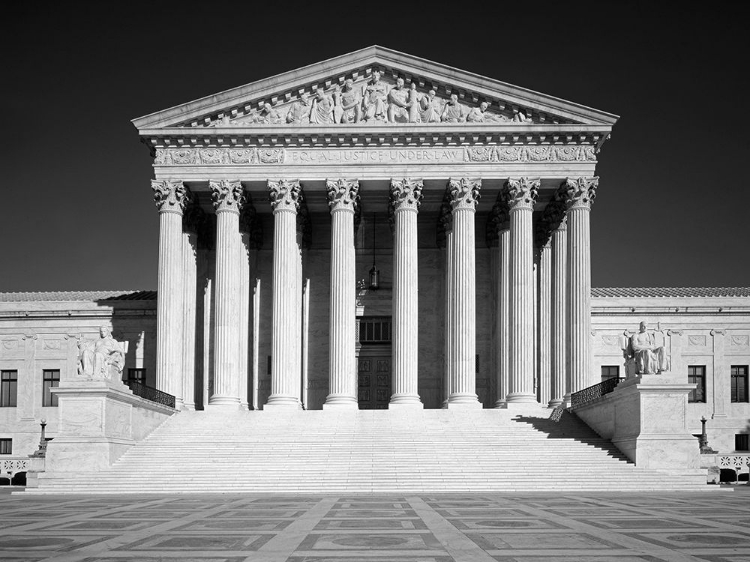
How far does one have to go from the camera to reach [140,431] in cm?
4009

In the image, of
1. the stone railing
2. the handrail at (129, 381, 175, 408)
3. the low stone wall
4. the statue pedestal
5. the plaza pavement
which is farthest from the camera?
the stone railing

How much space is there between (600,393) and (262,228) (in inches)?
944

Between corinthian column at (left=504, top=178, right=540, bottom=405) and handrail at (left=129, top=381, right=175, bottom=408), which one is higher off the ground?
corinthian column at (left=504, top=178, right=540, bottom=405)

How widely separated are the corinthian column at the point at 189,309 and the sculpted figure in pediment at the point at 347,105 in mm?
10035

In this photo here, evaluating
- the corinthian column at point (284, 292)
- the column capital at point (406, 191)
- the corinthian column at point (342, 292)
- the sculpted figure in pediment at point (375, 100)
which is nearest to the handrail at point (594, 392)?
the corinthian column at point (342, 292)

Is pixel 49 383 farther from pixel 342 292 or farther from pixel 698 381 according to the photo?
pixel 698 381

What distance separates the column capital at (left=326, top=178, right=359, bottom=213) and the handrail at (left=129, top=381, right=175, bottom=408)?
13136 mm

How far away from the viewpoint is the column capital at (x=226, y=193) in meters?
47.9

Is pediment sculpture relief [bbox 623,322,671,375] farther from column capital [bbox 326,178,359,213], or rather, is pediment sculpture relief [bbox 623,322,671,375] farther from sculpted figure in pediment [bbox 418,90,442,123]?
column capital [bbox 326,178,359,213]

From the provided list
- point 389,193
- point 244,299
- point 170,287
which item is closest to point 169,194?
point 170,287

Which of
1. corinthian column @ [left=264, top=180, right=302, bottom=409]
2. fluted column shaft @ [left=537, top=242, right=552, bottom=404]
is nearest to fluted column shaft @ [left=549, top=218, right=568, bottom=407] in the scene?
fluted column shaft @ [left=537, top=242, right=552, bottom=404]

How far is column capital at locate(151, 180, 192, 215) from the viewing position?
157 feet

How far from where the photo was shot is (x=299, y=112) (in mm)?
48219

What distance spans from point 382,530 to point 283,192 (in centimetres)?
3261
